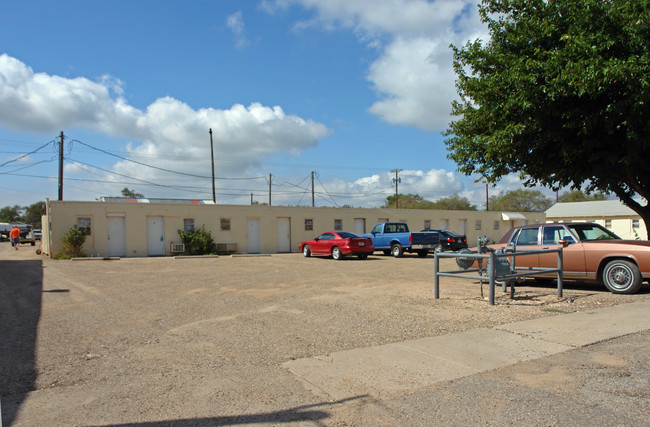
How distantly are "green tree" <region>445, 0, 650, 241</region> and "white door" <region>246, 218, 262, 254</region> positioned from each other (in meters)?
16.7

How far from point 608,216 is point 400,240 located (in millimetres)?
34246

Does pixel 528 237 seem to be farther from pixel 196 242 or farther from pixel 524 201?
pixel 524 201

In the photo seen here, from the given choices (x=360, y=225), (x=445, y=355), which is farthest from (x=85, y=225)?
(x=445, y=355)

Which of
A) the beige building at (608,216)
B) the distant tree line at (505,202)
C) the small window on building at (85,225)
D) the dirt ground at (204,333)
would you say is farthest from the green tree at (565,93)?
the distant tree line at (505,202)

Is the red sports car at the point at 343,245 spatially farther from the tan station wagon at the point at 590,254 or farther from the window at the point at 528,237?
the window at the point at 528,237

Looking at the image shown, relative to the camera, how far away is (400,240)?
23875mm

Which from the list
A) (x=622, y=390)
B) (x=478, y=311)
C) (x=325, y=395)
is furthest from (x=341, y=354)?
(x=478, y=311)

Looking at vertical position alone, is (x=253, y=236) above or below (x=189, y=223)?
below

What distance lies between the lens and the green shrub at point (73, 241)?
75.3 ft

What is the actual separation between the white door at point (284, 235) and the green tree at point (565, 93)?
16.7 m

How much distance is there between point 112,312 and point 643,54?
12.3 meters

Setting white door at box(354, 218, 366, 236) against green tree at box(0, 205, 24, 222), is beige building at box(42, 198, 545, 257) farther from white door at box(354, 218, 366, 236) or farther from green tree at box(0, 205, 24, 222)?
green tree at box(0, 205, 24, 222)

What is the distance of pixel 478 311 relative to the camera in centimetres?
817

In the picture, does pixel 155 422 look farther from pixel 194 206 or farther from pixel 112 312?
pixel 194 206
